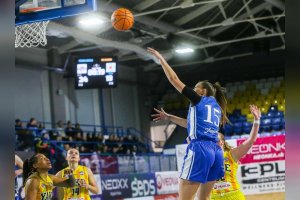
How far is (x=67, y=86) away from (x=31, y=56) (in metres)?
2.61

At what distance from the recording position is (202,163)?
469 centimetres

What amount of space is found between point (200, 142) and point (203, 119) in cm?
22

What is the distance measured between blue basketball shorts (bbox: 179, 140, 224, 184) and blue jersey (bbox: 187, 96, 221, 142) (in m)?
0.07

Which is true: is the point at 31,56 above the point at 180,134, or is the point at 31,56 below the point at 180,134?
above

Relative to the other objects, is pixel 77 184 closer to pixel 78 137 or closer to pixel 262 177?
pixel 262 177

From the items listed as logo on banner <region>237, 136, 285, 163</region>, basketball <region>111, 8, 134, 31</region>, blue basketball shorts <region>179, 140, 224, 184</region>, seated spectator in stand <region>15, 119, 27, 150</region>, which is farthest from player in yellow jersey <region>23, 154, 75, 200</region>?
seated spectator in stand <region>15, 119, 27, 150</region>

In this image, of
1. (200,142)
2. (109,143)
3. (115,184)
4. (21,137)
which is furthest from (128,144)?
(200,142)

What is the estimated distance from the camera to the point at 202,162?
4695 millimetres

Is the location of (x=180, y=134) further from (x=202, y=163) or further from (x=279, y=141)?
(x=202, y=163)

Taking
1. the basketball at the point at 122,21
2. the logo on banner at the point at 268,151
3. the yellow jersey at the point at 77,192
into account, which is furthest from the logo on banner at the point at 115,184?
the yellow jersey at the point at 77,192

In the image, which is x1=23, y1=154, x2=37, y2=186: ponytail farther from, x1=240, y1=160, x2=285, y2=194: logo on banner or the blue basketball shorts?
x1=240, y1=160, x2=285, y2=194: logo on banner

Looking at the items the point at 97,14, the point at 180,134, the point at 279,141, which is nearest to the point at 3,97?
the point at 279,141

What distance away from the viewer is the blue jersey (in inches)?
189

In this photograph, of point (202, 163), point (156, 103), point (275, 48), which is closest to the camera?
point (202, 163)
